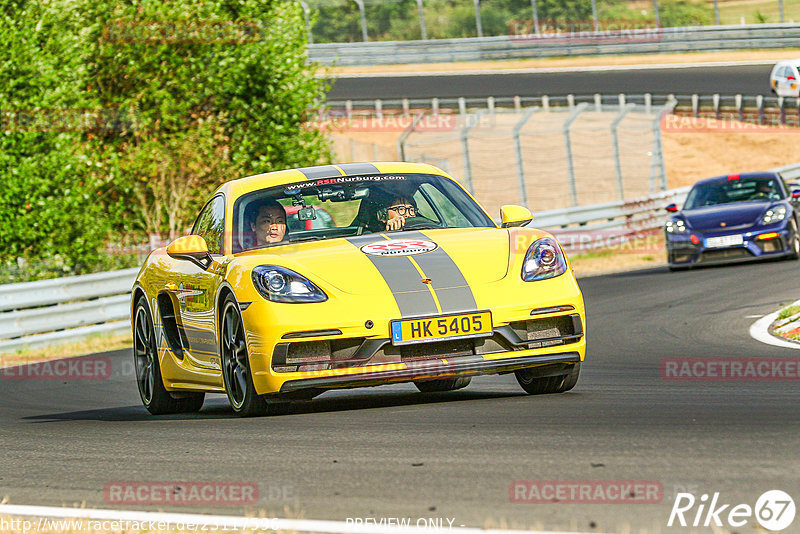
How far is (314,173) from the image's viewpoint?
8.85 meters

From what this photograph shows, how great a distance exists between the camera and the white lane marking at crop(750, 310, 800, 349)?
34.7ft

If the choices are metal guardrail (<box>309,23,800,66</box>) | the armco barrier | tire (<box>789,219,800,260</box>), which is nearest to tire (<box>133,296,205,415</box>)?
the armco barrier

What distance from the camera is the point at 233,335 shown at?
309 inches

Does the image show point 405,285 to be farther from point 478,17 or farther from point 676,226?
point 478,17

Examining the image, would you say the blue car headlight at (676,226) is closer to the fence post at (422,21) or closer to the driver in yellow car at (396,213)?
the driver in yellow car at (396,213)

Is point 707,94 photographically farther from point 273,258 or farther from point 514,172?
point 273,258

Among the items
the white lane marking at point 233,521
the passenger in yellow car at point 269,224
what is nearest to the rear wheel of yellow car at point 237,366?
the passenger in yellow car at point 269,224

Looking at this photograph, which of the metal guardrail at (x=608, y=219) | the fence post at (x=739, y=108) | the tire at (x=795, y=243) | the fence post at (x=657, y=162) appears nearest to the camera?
the tire at (x=795, y=243)

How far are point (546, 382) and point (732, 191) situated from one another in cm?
1278

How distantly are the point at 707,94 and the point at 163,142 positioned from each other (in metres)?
21.1

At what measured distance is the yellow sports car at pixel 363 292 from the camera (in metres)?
7.33

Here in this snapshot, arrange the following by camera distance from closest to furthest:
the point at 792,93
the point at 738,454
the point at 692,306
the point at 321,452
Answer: the point at 738,454 < the point at 321,452 < the point at 692,306 < the point at 792,93

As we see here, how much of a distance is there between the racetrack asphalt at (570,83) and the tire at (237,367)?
120ft

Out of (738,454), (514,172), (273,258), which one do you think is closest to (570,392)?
(273,258)
